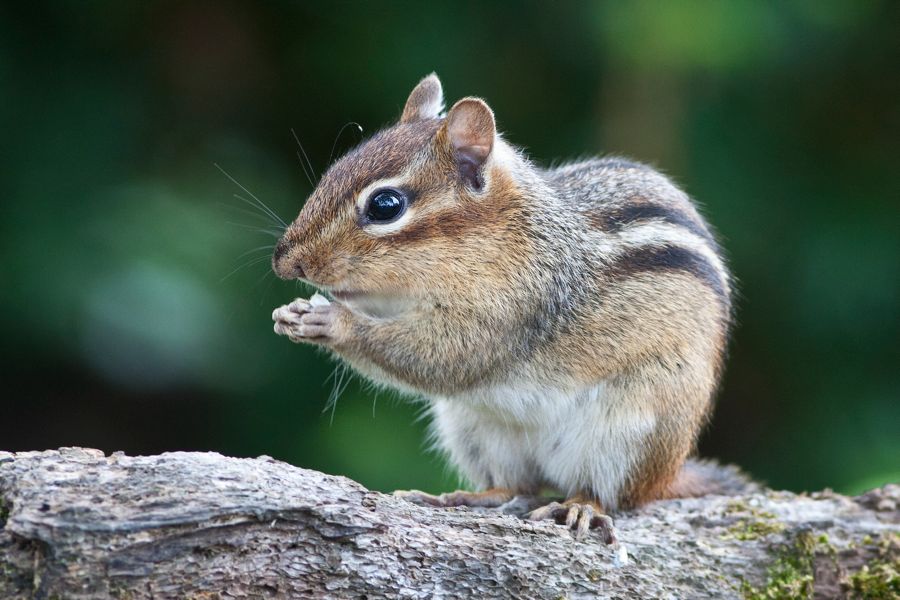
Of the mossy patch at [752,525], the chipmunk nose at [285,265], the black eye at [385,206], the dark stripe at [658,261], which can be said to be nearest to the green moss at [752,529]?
the mossy patch at [752,525]

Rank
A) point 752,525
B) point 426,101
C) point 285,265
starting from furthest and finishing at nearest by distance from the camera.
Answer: point 426,101 → point 752,525 → point 285,265

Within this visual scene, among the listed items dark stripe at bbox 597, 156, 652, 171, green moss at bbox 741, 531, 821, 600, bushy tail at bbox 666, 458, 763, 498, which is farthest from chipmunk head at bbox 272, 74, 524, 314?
green moss at bbox 741, 531, 821, 600

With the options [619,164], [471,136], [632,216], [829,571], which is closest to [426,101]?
[471,136]

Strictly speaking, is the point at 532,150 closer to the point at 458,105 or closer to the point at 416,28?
the point at 416,28

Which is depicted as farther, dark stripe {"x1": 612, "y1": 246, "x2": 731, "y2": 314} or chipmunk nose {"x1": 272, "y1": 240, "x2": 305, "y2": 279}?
dark stripe {"x1": 612, "y1": 246, "x2": 731, "y2": 314}

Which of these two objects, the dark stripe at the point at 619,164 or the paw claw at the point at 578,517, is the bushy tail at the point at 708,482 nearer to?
the paw claw at the point at 578,517

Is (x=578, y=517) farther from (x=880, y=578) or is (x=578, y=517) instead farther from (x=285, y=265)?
(x=285, y=265)

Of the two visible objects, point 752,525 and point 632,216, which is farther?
point 632,216

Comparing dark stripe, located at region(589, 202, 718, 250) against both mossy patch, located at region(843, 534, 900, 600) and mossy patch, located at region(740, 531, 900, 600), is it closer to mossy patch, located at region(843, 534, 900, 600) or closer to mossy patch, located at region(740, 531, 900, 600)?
mossy patch, located at region(740, 531, 900, 600)
